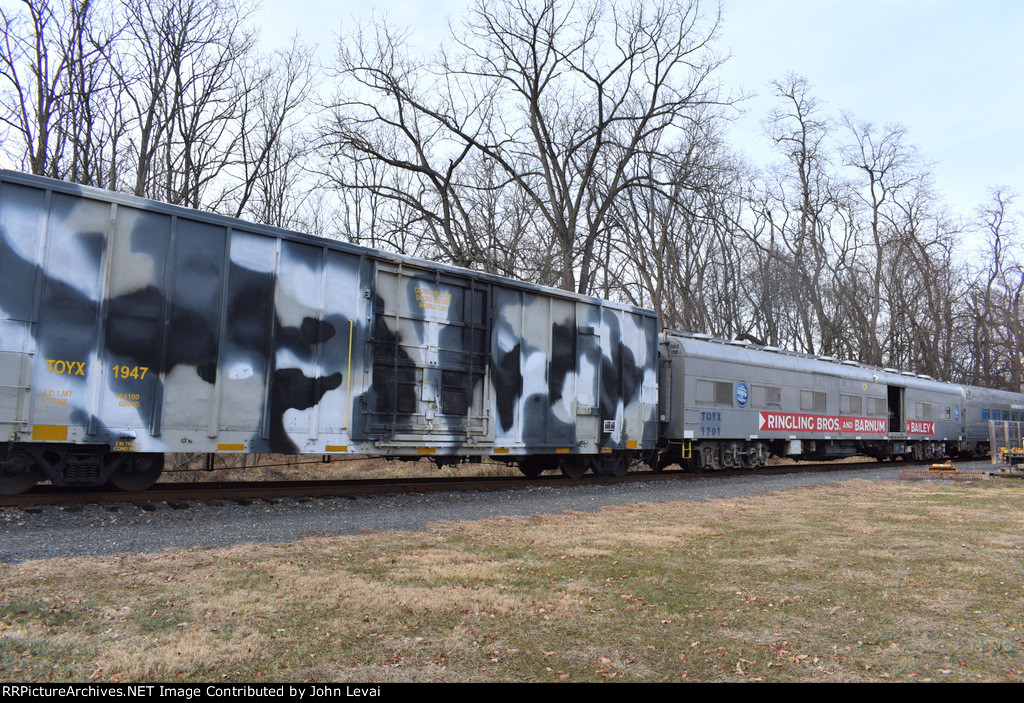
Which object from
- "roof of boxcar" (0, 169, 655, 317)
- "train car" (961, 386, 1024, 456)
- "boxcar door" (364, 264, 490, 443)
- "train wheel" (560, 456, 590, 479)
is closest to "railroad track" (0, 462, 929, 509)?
"train wheel" (560, 456, 590, 479)

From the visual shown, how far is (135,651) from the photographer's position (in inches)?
164

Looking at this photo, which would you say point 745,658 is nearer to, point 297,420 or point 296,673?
point 296,673

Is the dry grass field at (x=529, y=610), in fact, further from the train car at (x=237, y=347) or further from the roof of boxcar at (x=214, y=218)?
the roof of boxcar at (x=214, y=218)

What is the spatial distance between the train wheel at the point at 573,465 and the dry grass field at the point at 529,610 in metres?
6.81

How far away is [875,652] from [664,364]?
13.4 metres

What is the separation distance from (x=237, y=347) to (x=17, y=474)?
3.02 meters

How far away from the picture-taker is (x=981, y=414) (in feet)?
107

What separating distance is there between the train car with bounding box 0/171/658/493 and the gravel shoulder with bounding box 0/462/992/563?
80 cm

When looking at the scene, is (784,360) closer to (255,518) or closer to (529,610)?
(255,518)

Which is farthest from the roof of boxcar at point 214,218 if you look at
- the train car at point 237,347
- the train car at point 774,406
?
the train car at point 774,406

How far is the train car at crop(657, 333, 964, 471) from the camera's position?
1770 cm

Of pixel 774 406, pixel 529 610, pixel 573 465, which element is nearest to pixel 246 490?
pixel 529 610

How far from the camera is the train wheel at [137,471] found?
→ 957 centimetres
